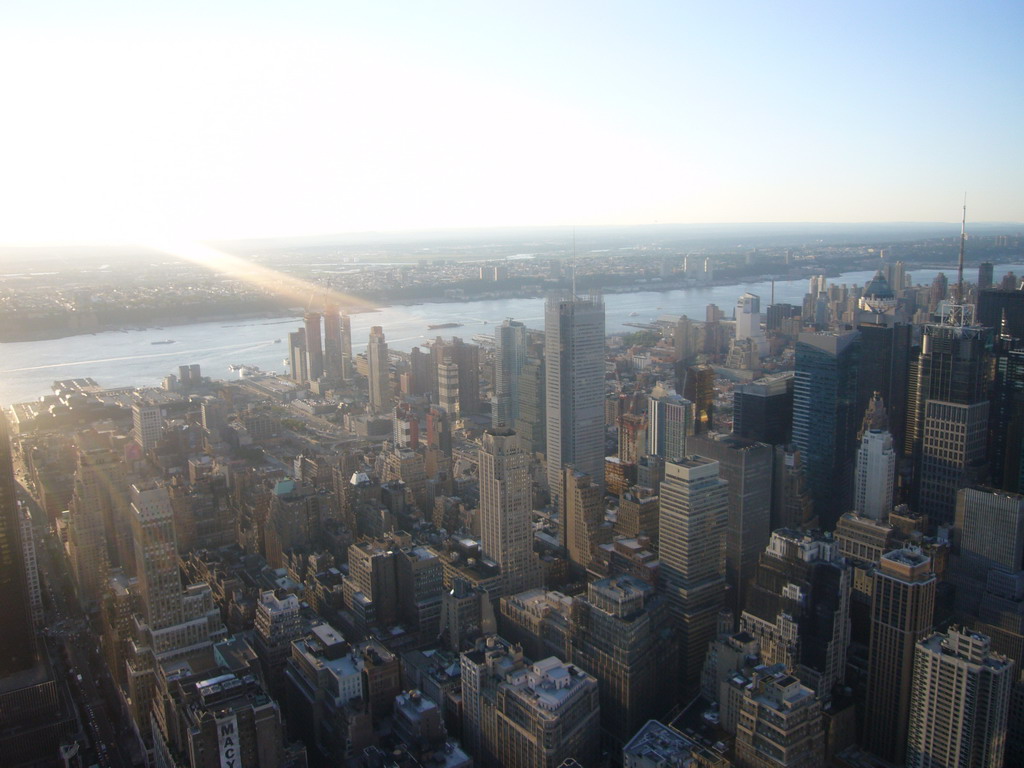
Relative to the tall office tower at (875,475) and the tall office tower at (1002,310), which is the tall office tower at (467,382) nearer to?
the tall office tower at (875,475)

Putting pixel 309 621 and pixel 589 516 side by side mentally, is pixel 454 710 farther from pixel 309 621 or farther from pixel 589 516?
pixel 589 516

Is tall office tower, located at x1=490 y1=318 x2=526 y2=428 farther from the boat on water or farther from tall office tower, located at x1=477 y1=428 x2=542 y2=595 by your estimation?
the boat on water

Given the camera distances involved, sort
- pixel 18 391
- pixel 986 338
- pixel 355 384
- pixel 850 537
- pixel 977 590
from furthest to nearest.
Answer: pixel 355 384 → pixel 18 391 → pixel 986 338 → pixel 850 537 → pixel 977 590

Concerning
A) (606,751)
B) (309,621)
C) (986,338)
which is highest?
(986,338)

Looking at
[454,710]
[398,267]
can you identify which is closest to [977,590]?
[454,710]

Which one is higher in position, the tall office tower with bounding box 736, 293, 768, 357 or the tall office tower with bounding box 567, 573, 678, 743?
the tall office tower with bounding box 736, 293, 768, 357

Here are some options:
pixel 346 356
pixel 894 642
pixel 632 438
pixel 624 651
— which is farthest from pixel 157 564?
pixel 346 356

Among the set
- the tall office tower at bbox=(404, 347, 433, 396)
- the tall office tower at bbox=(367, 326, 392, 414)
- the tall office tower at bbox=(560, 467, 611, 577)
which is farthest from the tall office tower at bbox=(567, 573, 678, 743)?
the tall office tower at bbox=(404, 347, 433, 396)

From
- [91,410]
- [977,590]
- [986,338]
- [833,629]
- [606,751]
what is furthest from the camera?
[91,410]
